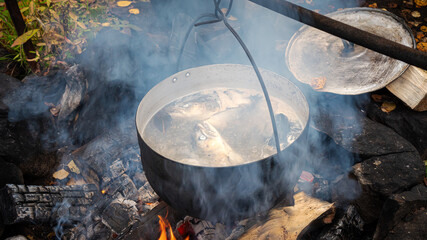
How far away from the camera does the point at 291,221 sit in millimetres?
2832

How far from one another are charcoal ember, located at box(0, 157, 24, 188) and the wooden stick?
1.58 metres

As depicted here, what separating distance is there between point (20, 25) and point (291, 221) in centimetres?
374

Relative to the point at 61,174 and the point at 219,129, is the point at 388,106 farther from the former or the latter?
the point at 61,174

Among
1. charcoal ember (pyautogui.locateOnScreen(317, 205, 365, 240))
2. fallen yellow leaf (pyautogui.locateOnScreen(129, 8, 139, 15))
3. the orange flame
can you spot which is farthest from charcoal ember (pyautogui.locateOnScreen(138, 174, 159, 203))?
fallen yellow leaf (pyautogui.locateOnScreen(129, 8, 139, 15))

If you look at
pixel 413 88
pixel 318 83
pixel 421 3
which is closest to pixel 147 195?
pixel 318 83

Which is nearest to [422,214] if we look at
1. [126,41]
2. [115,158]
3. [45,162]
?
[115,158]

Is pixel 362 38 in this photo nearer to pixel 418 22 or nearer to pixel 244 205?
pixel 244 205

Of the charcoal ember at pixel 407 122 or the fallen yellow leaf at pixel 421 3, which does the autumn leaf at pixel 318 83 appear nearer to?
the charcoal ember at pixel 407 122

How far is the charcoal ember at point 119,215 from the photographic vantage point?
3111mm

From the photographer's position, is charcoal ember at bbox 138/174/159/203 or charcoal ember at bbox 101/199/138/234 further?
charcoal ember at bbox 138/174/159/203

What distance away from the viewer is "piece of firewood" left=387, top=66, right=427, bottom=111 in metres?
3.53

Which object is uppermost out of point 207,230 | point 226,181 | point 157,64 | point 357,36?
point 357,36

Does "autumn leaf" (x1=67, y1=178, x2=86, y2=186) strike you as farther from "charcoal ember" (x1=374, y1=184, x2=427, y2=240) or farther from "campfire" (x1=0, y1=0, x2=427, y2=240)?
"charcoal ember" (x1=374, y1=184, x2=427, y2=240)

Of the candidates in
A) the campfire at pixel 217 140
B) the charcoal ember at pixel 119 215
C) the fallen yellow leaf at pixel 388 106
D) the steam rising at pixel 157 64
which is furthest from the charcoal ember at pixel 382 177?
the charcoal ember at pixel 119 215
